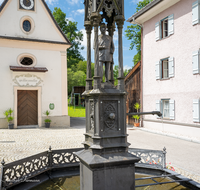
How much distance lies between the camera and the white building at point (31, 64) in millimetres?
15844

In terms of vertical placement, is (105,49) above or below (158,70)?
below

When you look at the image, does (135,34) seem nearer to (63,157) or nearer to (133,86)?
(133,86)

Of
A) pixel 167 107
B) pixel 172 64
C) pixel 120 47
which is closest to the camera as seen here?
pixel 120 47

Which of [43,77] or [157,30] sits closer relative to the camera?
[157,30]

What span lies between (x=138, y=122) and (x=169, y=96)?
4.02 m

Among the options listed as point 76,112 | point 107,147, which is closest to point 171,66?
point 107,147

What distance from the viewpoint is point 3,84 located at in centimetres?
1569

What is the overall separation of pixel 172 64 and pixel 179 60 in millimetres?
520

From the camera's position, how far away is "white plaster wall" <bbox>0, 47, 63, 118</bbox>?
51.6 feet

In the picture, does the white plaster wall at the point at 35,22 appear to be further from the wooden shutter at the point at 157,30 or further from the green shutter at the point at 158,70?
the green shutter at the point at 158,70

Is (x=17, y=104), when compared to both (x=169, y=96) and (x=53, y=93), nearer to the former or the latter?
(x=53, y=93)

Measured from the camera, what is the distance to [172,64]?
13.4m

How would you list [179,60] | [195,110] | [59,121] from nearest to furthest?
A: [195,110] → [179,60] → [59,121]

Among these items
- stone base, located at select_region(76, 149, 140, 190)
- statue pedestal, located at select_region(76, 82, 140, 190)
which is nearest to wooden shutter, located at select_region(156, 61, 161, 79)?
statue pedestal, located at select_region(76, 82, 140, 190)
